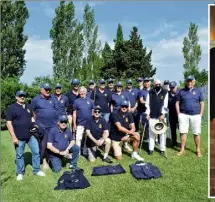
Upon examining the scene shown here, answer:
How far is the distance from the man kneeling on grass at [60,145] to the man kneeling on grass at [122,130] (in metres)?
1.11

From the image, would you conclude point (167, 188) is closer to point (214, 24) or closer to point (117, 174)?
point (117, 174)

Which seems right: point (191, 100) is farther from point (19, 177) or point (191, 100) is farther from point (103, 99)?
point (19, 177)

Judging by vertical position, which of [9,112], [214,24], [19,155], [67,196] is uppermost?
[214,24]

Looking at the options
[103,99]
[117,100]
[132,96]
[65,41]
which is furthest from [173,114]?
[65,41]

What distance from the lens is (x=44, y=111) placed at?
7.84 m

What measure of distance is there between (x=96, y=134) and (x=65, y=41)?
1867 cm

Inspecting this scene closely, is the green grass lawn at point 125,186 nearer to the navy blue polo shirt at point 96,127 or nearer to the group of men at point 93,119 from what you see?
the group of men at point 93,119

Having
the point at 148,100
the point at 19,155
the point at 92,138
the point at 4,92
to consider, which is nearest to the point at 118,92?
the point at 148,100

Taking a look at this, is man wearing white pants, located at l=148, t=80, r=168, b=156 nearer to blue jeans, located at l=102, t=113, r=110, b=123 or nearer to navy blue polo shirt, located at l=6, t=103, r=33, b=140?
blue jeans, located at l=102, t=113, r=110, b=123

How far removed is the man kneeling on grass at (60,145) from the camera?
24.9 ft

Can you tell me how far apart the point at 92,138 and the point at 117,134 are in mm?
616

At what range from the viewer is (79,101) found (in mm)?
8414

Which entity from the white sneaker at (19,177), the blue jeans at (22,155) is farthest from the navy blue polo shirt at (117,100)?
the white sneaker at (19,177)

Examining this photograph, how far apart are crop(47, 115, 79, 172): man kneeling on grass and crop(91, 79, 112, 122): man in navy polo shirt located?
1.66 m
